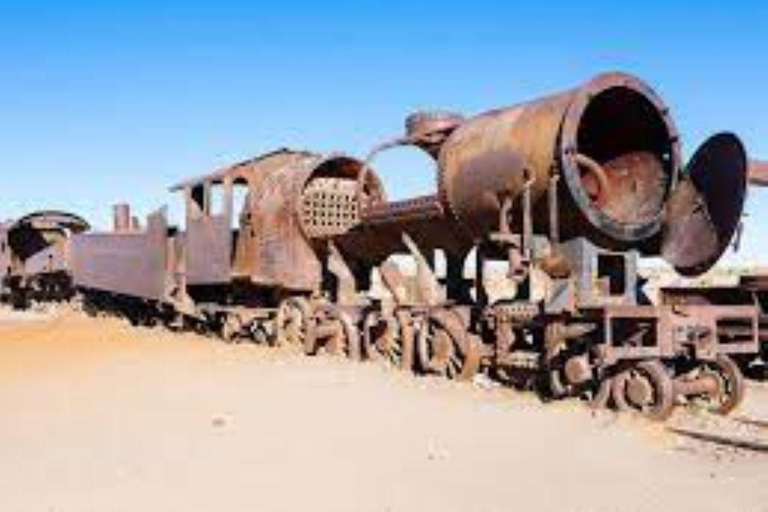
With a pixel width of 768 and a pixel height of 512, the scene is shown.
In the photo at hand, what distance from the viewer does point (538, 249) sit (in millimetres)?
10891

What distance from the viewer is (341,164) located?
16500 millimetres

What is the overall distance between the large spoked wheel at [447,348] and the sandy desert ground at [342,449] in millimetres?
372

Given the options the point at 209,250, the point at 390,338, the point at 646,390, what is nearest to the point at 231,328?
the point at 209,250

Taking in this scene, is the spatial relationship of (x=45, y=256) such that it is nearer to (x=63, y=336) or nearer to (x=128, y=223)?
(x=128, y=223)

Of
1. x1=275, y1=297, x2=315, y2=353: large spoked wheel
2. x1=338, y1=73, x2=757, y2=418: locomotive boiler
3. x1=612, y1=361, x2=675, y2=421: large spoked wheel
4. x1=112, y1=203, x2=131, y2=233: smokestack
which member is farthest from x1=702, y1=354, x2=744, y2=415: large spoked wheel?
x1=112, y1=203, x2=131, y2=233: smokestack

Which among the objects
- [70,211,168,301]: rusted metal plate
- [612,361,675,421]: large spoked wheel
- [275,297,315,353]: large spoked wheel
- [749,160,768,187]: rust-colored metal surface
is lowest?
[612,361,675,421]: large spoked wheel

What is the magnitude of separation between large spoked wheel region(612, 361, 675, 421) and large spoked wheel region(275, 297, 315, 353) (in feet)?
19.8

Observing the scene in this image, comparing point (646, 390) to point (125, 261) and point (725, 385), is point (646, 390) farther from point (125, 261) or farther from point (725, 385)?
point (125, 261)

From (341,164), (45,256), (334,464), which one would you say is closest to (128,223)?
(45,256)

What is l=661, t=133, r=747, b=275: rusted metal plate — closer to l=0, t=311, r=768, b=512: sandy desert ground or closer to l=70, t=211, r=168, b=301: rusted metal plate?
l=0, t=311, r=768, b=512: sandy desert ground

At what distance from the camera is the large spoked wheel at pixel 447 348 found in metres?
11.6

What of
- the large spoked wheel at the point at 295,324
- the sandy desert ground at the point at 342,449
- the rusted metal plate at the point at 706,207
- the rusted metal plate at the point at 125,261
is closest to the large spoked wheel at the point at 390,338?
the sandy desert ground at the point at 342,449

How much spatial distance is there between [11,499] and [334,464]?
6.72ft

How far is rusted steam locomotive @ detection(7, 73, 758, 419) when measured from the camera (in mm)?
10086
